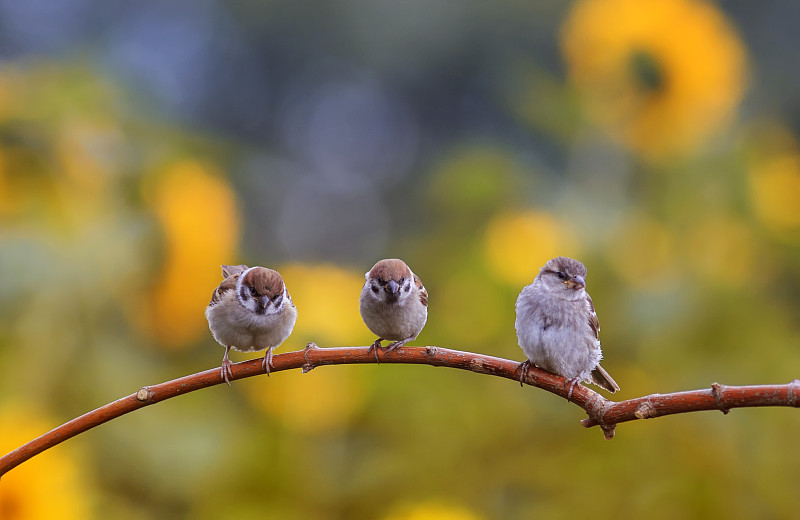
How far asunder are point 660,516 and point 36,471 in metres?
2.07

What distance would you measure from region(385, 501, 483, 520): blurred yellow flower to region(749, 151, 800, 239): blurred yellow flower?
5.67 ft

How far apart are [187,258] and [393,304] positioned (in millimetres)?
997

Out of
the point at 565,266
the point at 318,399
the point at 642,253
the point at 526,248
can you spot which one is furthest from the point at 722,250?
the point at 318,399

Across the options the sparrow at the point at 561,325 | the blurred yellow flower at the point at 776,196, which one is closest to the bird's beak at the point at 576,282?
the sparrow at the point at 561,325

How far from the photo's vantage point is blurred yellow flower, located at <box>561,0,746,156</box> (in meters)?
3.60

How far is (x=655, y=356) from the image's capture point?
10.2ft

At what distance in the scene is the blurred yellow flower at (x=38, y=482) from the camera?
8.14 feet

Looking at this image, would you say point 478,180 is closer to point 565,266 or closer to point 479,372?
point 565,266

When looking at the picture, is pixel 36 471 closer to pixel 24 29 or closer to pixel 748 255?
pixel 748 255

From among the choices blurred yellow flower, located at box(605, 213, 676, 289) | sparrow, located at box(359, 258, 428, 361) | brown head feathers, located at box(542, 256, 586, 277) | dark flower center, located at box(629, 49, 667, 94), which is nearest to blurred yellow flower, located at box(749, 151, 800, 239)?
blurred yellow flower, located at box(605, 213, 676, 289)

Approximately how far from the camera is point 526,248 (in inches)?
131

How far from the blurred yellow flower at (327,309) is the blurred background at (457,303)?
0.04 ft

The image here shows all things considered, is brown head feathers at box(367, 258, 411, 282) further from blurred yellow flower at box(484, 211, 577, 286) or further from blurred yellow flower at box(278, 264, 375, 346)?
blurred yellow flower at box(484, 211, 577, 286)

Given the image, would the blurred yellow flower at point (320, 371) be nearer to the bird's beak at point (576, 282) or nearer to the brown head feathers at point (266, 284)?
the brown head feathers at point (266, 284)
